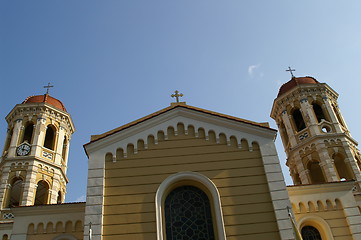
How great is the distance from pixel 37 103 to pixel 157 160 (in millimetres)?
12838

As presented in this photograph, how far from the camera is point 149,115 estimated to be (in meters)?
14.7

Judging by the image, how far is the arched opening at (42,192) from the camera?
20966 mm

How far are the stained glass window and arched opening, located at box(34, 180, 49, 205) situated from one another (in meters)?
10.8

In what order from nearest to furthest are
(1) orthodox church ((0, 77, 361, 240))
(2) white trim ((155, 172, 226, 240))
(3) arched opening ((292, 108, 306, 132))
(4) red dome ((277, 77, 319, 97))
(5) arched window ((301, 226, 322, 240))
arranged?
(2) white trim ((155, 172, 226, 240)), (1) orthodox church ((0, 77, 361, 240)), (5) arched window ((301, 226, 322, 240)), (3) arched opening ((292, 108, 306, 132)), (4) red dome ((277, 77, 319, 97))

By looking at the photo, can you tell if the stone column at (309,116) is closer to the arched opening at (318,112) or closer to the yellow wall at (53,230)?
the arched opening at (318,112)

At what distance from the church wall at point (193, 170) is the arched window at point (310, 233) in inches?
176

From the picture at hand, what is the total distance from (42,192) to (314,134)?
54.3 ft

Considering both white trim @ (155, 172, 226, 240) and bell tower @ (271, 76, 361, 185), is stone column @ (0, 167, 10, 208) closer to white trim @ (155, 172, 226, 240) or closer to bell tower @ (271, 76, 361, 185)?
white trim @ (155, 172, 226, 240)

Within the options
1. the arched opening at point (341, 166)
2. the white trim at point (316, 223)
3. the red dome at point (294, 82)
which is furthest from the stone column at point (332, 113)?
the white trim at point (316, 223)

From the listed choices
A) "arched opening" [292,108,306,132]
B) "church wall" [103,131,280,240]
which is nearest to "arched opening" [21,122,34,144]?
"church wall" [103,131,280,240]

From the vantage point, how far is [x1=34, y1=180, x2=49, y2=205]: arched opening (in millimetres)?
20966

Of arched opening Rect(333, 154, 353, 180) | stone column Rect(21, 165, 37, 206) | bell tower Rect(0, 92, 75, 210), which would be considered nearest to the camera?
stone column Rect(21, 165, 37, 206)

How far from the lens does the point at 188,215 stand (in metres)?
12.6

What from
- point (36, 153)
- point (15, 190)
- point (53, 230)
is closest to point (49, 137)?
point (36, 153)
